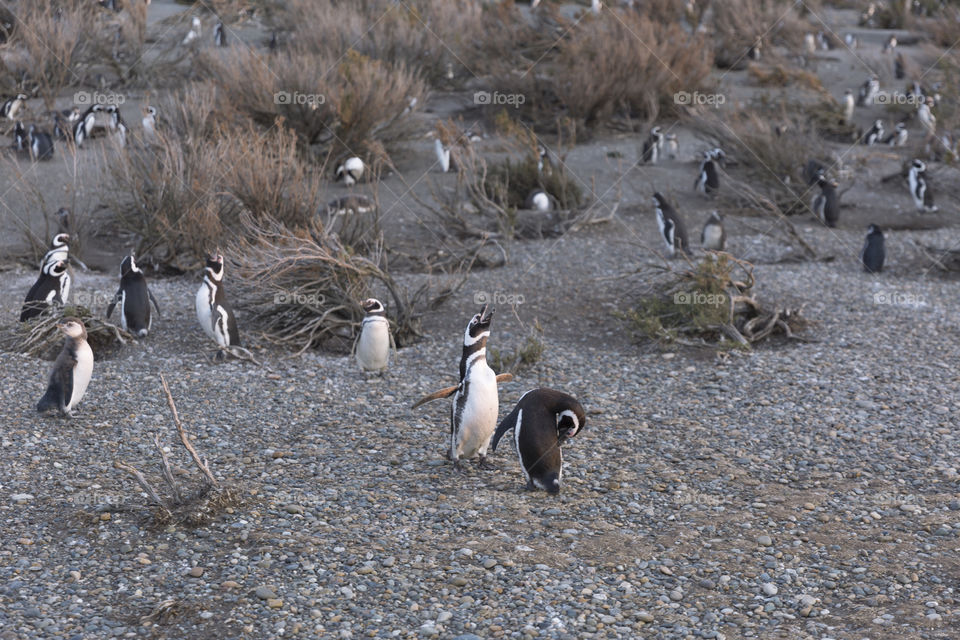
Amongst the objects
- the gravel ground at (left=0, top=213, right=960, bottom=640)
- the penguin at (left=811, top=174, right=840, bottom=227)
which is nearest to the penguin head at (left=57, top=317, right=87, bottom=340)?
the gravel ground at (left=0, top=213, right=960, bottom=640)

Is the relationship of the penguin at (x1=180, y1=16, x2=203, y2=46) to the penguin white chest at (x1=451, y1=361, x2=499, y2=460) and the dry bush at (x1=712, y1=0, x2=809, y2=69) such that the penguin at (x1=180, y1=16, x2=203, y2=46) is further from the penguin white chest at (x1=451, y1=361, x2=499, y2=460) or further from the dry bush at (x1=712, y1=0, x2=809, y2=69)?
the penguin white chest at (x1=451, y1=361, x2=499, y2=460)

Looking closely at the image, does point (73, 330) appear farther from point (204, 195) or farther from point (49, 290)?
point (204, 195)

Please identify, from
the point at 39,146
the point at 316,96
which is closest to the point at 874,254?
the point at 316,96

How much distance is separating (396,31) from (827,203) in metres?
7.98

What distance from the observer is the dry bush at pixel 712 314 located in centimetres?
695

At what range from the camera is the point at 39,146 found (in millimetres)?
11688

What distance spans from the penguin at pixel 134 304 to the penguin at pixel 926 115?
11.3 metres

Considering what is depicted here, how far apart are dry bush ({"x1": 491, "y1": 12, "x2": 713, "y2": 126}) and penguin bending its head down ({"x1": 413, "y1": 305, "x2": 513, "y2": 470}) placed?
10.2 metres

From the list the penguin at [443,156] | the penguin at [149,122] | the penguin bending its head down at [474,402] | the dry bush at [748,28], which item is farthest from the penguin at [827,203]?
the dry bush at [748,28]

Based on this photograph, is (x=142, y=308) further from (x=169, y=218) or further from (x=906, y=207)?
(x=906, y=207)

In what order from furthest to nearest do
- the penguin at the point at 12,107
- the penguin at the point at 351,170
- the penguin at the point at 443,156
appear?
the penguin at the point at 12,107 → the penguin at the point at 443,156 → the penguin at the point at 351,170

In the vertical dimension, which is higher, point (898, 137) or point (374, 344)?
point (374, 344)

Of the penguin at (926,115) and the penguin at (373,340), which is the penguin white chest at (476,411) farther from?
the penguin at (926,115)

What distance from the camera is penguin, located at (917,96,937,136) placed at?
14234 millimetres
